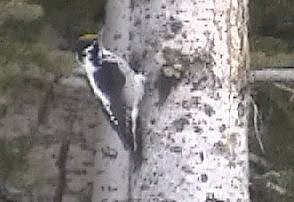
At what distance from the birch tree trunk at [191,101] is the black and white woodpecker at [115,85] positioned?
3 cm

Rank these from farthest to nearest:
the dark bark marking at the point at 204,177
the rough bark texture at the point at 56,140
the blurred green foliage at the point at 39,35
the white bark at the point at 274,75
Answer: the rough bark texture at the point at 56,140 → the white bark at the point at 274,75 → the blurred green foliage at the point at 39,35 → the dark bark marking at the point at 204,177

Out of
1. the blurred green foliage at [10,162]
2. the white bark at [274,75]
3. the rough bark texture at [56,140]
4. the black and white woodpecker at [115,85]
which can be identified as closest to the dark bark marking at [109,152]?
the black and white woodpecker at [115,85]

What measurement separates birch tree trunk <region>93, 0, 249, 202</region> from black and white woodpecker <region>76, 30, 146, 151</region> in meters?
0.03

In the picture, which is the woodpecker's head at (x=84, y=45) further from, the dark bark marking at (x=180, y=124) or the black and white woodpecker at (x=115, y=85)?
the dark bark marking at (x=180, y=124)

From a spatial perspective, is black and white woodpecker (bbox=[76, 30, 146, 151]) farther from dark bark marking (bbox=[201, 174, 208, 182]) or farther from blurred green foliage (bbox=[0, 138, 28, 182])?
blurred green foliage (bbox=[0, 138, 28, 182])

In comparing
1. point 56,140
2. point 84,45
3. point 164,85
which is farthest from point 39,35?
point 164,85

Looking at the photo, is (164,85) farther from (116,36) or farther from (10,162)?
(10,162)

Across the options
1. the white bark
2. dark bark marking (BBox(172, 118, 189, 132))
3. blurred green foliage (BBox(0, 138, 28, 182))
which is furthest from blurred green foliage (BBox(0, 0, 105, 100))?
dark bark marking (BBox(172, 118, 189, 132))

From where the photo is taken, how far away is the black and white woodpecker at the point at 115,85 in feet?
5.84

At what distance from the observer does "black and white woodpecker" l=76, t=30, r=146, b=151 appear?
5.84 feet

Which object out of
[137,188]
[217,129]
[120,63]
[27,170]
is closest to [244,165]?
[217,129]

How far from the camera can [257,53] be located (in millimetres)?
2643

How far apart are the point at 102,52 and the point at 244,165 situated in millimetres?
416

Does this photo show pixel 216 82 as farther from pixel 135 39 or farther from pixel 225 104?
pixel 135 39
